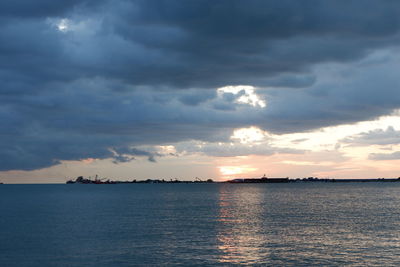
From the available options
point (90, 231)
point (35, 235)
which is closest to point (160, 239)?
point (90, 231)

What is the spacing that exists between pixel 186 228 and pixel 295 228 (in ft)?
80.6

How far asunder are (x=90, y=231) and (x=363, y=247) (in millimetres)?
55334

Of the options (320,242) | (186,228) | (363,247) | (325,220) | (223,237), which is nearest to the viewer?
(363,247)

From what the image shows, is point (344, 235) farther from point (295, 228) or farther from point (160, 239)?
point (160, 239)

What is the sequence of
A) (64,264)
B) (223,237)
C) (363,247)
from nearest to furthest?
(64,264) → (363,247) → (223,237)

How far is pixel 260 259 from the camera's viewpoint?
66562 millimetres

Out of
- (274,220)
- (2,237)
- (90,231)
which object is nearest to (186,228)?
(90,231)

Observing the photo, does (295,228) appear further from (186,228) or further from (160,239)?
(160,239)

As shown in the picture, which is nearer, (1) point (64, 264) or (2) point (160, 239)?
(1) point (64, 264)

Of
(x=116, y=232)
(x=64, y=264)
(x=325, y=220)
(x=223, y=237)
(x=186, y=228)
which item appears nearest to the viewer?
(x=64, y=264)

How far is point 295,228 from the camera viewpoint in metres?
101

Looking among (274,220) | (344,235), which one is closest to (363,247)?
(344,235)

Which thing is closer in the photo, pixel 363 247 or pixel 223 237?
pixel 363 247

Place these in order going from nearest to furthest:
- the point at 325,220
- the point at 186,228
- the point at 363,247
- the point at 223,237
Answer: the point at 363,247, the point at 223,237, the point at 186,228, the point at 325,220
